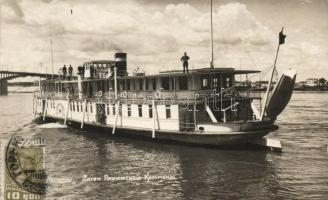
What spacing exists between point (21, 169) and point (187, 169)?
11.1 metres

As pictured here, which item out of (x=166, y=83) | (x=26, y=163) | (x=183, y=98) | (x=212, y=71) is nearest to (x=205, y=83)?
(x=212, y=71)

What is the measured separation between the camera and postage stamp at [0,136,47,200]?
41.6 feet

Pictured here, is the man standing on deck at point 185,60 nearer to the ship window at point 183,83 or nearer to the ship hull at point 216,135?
the ship window at point 183,83

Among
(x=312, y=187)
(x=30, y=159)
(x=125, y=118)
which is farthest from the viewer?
(x=125, y=118)

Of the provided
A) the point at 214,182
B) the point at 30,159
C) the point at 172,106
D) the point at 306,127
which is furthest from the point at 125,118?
the point at 306,127

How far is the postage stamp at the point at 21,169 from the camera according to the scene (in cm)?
1268

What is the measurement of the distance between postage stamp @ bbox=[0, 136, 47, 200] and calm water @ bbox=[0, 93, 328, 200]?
1.35 m

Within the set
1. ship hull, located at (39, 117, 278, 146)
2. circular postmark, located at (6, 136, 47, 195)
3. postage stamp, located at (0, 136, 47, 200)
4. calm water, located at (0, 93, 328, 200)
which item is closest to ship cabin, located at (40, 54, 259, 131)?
ship hull, located at (39, 117, 278, 146)

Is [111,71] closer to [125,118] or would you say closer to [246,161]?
[125,118]

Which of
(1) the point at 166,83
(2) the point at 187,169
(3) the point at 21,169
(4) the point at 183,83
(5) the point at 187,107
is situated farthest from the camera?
(1) the point at 166,83

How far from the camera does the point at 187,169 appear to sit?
21.9 m

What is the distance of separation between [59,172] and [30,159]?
7398 millimetres

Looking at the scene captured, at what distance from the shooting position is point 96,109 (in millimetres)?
34469

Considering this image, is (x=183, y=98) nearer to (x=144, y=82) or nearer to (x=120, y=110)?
(x=144, y=82)
